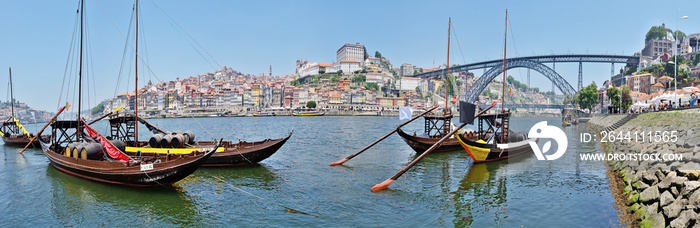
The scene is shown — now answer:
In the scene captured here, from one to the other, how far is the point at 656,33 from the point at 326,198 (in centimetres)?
14431

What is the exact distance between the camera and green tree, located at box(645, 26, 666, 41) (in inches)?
4668

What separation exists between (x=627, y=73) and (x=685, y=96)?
80525 mm

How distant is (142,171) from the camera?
1275cm

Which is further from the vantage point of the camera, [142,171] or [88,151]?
[88,151]

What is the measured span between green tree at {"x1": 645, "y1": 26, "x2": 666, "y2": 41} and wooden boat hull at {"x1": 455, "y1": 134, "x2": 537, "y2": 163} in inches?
5081

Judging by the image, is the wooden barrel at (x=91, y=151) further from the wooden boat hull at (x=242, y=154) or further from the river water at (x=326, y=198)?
the wooden boat hull at (x=242, y=154)

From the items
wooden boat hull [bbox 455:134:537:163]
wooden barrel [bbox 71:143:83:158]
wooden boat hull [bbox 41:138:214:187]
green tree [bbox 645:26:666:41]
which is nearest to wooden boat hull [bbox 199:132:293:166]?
wooden boat hull [bbox 41:138:214:187]

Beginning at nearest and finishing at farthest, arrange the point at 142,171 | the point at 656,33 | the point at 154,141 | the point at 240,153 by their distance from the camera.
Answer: the point at 142,171, the point at 154,141, the point at 240,153, the point at 656,33

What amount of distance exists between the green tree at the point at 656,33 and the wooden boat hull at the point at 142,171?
146 meters

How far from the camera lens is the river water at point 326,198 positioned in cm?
1068

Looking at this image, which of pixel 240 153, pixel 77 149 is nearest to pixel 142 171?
pixel 77 149

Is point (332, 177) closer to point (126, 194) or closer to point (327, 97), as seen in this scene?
point (126, 194)

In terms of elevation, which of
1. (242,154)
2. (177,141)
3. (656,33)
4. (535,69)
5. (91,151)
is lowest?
(242,154)

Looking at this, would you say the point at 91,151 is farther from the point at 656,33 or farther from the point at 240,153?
the point at 656,33
